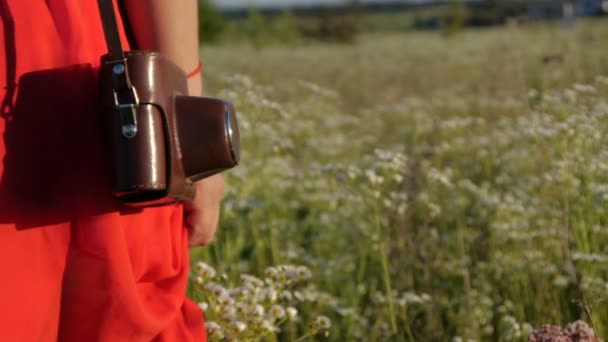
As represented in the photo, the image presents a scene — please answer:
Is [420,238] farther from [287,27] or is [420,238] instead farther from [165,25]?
[287,27]

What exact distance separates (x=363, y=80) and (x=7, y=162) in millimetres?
12361

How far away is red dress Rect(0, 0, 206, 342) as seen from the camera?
125 centimetres

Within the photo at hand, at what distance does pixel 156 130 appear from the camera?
1240 millimetres

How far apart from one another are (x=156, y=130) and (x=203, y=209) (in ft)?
0.99

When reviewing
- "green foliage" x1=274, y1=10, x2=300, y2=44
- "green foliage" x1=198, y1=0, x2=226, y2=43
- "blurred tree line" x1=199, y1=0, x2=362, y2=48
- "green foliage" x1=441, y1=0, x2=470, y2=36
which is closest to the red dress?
"blurred tree line" x1=199, y1=0, x2=362, y2=48

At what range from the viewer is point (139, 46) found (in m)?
1.44

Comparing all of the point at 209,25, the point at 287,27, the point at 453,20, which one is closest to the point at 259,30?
the point at 287,27

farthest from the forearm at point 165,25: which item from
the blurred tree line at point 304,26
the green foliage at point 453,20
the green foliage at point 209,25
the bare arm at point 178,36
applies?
the green foliage at point 209,25

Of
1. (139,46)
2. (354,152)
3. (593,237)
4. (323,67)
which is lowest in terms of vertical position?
(323,67)

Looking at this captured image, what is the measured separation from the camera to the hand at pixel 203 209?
4.94 ft

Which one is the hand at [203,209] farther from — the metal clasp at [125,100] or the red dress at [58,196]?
the metal clasp at [125,100]

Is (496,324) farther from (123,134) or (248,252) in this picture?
(123,134)

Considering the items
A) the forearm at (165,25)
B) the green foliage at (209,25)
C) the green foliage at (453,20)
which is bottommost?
the green foliage at (209,25)

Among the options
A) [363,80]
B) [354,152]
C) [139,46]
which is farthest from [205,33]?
[139,46]
